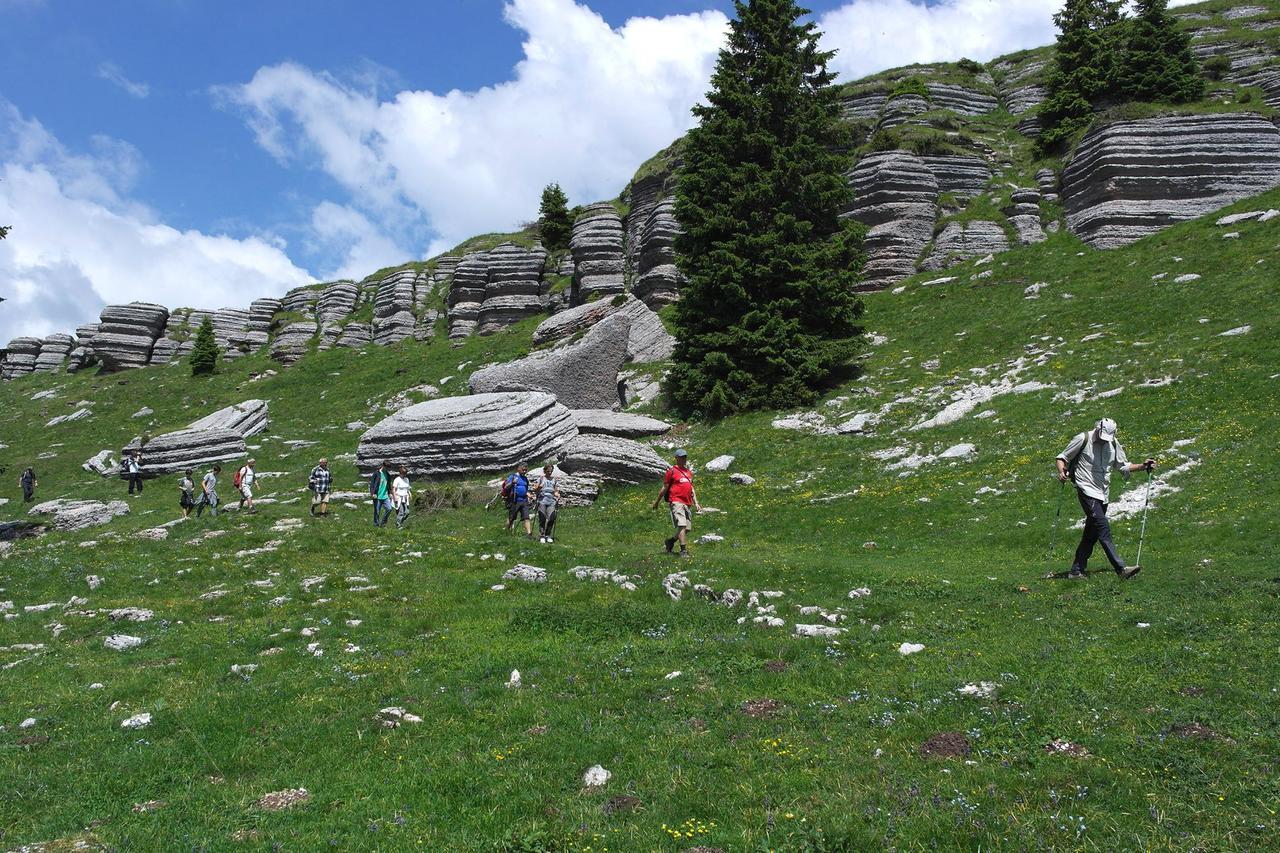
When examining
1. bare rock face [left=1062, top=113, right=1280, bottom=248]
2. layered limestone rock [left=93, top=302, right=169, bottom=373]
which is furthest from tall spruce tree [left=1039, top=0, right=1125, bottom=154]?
layered limestone rock [left=93, top=302, right=169, bottom=373]

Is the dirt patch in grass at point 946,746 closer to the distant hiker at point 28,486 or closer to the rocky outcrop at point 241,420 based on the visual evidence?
the rocky outcrop at point 241,420

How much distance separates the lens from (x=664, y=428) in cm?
3675

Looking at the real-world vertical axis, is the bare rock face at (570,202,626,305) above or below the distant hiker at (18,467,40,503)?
above

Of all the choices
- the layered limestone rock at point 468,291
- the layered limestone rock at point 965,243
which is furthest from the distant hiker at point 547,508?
the layered limestone rock at point 468,291

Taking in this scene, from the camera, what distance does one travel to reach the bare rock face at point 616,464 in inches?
1174

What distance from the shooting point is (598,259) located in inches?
2827

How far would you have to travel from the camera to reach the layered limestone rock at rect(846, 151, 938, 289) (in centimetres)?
5244

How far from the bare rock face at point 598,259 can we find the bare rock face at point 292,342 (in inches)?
1242

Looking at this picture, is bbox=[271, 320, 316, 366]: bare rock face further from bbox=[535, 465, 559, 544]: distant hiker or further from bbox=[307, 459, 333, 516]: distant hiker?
bbox=[535, 465, 559, 544]: distant hiker

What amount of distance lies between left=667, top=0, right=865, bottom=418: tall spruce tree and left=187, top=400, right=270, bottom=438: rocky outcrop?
2868 centimetres

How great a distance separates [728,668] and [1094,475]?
9.53 m

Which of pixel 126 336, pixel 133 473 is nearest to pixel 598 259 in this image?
pixel 133 473

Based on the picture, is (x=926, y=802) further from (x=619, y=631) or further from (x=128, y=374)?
(x=128, y=374)

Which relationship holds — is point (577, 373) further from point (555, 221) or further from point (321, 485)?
point (555, 221)
